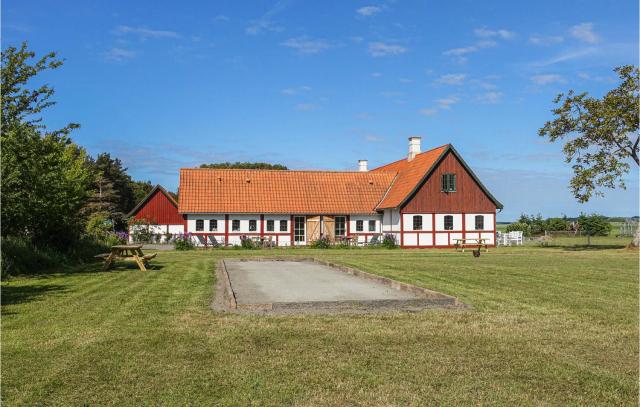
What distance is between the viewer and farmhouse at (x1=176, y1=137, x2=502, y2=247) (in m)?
41.3

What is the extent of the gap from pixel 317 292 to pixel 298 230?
30.5 metres

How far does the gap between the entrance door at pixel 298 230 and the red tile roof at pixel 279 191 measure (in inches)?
28.8

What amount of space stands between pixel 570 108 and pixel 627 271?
817 inches

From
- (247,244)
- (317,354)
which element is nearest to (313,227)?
(247,244)

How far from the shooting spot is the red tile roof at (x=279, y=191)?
4234 centimetres

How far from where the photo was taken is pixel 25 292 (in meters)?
12.7

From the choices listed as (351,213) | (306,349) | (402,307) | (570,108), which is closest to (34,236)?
(402,307)

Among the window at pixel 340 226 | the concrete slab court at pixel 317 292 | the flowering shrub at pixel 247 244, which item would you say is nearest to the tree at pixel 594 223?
the window at pixel 340 226

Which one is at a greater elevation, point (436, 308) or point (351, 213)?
Result: point (351, 213)

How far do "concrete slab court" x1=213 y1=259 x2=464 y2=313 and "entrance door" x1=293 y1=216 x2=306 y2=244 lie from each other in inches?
902

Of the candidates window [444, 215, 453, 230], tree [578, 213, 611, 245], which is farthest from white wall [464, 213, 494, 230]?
tree [578, 213, 611, 245]

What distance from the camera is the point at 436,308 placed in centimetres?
1027

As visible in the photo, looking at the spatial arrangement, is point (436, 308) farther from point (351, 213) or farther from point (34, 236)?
point (351, 213)

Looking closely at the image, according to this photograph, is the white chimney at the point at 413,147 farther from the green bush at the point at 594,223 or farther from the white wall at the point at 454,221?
the green bush at the point at 594,223
